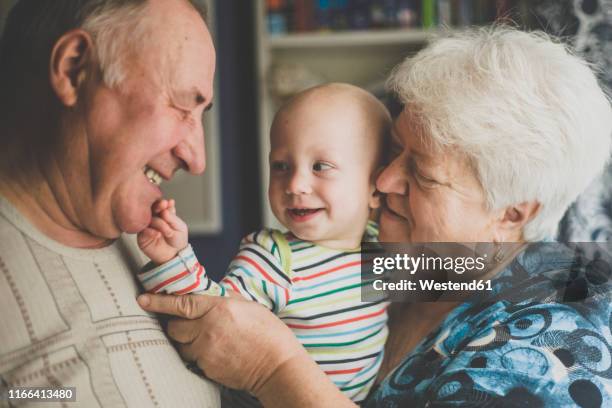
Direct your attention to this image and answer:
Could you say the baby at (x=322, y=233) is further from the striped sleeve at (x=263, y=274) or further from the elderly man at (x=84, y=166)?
the elderly man at (x=84, y=166)

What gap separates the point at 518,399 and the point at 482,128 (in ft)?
1.09

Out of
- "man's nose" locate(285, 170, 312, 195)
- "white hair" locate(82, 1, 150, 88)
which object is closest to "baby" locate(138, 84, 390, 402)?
"man's nose" locate(285, 170, 312, 195)

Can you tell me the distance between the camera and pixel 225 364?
70 centimetres

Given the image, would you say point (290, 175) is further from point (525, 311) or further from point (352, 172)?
point (525, 311)

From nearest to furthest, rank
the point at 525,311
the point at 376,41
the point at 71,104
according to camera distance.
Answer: the point at 71,104, the point at 525,311, the point at 376,41

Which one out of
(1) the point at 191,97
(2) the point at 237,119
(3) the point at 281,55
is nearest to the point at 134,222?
(1) the point at 191,97

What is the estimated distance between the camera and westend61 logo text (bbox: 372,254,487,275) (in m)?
0.79

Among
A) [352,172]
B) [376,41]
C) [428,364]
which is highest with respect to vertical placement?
[376,41]

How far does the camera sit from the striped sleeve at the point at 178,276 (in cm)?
66

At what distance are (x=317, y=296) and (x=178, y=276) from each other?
0.20 m

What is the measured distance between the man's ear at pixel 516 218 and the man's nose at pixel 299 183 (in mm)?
280

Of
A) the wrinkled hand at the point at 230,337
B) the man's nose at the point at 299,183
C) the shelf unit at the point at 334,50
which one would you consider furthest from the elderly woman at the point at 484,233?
the shelf unit at the point at 334,50

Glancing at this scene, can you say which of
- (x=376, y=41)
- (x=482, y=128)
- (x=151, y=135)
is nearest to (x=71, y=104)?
(x=151, y=135)

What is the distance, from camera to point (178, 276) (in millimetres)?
660
